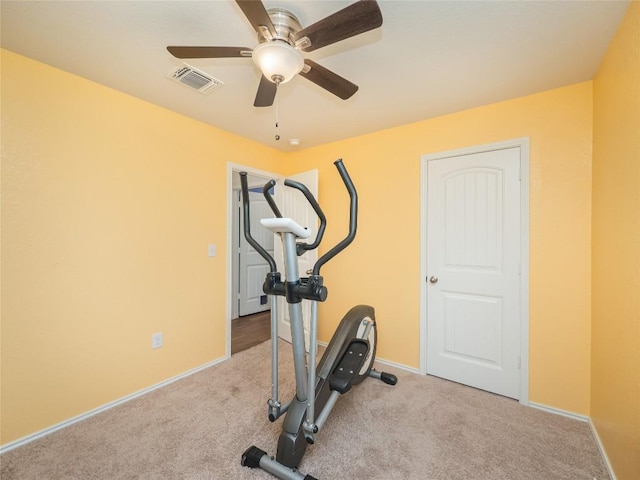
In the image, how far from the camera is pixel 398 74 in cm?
179

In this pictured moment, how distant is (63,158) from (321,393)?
220 cm

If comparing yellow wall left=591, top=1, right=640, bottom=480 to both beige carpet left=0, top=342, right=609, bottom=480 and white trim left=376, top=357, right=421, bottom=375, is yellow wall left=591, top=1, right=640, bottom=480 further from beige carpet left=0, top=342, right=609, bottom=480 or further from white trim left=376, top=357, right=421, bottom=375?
white trim left=376, top=357, right=421, bottom=375

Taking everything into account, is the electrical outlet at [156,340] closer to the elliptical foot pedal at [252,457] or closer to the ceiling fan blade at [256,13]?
the elliptical foot pedal at [252,457]

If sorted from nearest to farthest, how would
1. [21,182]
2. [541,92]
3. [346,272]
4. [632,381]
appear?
[632,381] → [21,182] → [541,92] → [346,272]

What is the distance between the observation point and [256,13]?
40.7 inches

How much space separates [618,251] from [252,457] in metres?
2.14

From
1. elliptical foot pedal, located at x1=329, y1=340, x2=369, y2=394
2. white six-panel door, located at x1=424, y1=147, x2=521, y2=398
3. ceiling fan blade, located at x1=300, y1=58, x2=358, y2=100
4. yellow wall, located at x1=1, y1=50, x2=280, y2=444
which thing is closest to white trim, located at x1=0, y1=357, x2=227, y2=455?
yellow wall, located at x1=1, y1=50, x2=280, y2=444

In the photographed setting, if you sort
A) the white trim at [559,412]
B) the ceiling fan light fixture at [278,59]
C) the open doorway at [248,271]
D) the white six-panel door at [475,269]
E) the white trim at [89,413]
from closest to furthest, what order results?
1. the ceiling fan light fixture at [278,59]
2. the white trim at [89,413]
3. the white trim at [559,412]
4. the white six-panel door at [475,269]
5. the open doorway at [248,271]

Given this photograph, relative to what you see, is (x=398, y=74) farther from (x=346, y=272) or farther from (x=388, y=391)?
(x=388, y=391)

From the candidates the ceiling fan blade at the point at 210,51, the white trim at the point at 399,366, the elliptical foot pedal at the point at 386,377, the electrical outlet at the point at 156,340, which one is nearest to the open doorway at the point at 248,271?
the electrical outlet at the point at 156,340

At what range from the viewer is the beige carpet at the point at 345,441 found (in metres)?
1.45

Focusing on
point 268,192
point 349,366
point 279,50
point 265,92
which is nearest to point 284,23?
point 279,50

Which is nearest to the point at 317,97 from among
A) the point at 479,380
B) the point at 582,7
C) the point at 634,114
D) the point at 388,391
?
the point at 582,7

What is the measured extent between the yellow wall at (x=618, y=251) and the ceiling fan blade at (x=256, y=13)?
1.54 m
